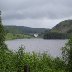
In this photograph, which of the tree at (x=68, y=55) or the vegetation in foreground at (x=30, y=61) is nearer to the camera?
the vegetation in foreground at (x=30, y=61)

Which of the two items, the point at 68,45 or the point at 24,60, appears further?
the point at 68,45

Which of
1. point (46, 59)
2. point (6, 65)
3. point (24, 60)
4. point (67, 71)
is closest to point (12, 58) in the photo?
point (24, 60)

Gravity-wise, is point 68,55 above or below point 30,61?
below

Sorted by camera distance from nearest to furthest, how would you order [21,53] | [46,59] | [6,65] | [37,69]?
[6,65]
[21,53]
[37,69]
[46,59]

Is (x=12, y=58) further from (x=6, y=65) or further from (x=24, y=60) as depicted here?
(x=6, y=65)

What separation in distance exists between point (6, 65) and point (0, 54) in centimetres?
160

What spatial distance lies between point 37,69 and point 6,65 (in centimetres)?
497

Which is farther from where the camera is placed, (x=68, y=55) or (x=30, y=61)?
(x=68, y=55)

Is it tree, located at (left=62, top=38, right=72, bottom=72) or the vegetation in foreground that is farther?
tree, located at (left=62, top=38, right=72, bottom=72)

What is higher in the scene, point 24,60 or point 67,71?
point 24,60

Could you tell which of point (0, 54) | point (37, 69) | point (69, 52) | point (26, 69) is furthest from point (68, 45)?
point (26, 69)

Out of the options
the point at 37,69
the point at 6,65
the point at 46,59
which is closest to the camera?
the point at 6,65

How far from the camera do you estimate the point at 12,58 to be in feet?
89.7

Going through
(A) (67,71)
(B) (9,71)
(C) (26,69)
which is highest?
(C) (26,69)
